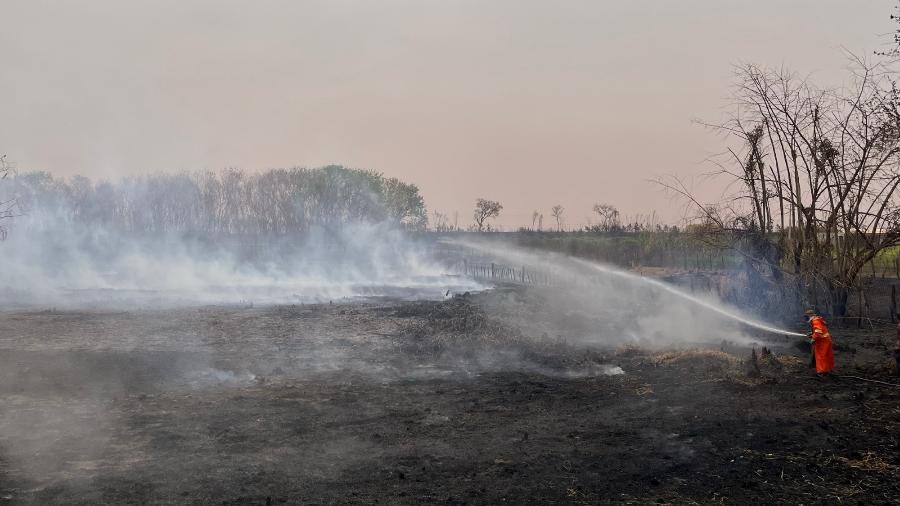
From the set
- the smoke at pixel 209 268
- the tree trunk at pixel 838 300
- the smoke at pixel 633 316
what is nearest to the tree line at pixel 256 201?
the smoke at pixel 209 268

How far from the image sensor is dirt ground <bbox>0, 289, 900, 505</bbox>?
8391 mm

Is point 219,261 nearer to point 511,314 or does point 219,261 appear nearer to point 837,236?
point 511,314

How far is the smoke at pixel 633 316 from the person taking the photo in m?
20.2

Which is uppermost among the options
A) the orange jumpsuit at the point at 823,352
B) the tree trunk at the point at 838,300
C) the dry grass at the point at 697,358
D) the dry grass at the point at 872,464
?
the tree trunk at the point at 838,300

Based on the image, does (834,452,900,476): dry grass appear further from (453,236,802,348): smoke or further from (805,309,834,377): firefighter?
(453,236,802,348): smoke

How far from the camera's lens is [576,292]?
32.8 meters

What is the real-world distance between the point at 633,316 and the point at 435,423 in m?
15.5

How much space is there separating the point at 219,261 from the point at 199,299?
790 inches

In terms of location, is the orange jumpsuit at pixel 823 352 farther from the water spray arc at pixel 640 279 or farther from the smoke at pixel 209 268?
the smoke at pixel 209 268

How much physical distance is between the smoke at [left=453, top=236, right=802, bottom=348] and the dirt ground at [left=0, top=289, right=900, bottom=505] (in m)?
2.00

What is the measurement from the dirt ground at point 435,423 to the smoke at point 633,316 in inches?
78.7

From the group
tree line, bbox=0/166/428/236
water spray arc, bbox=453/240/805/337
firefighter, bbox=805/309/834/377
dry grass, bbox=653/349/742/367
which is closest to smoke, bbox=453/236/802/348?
water spray arc, bbox=453/240/805/337

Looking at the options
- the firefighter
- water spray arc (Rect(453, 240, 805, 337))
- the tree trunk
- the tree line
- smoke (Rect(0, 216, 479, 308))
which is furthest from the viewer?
the tree line

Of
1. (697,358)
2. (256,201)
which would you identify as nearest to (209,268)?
(256,201)
